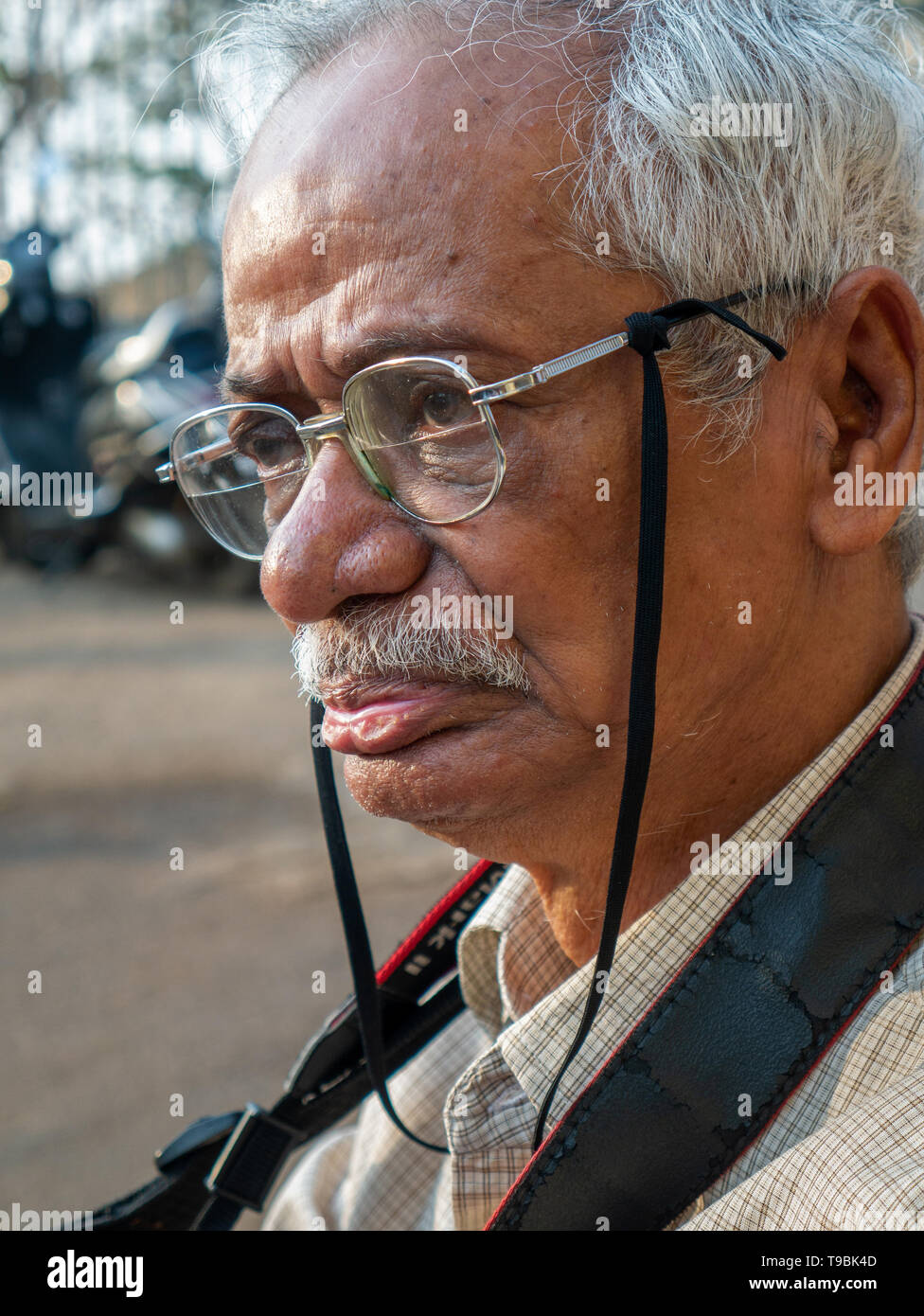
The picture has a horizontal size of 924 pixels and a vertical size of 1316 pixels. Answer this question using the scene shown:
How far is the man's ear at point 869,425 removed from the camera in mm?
1221

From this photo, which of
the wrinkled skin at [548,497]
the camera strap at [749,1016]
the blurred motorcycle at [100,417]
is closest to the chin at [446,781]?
the wrinkled skin at [548,497]

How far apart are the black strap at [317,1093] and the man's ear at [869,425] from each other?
2.24ft

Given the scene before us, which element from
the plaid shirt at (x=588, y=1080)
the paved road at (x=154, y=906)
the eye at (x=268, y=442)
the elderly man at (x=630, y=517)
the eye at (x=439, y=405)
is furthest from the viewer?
the paved road at (x=154, y=906)

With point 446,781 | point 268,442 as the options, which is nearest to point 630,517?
point 446,781

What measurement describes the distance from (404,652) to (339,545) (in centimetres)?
13

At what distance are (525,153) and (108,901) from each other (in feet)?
11.4

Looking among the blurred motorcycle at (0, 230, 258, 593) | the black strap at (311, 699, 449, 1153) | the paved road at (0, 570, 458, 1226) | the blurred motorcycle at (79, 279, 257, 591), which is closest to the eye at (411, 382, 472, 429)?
the black strap at (311, 699, 449, 1153)

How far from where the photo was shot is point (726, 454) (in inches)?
47.7

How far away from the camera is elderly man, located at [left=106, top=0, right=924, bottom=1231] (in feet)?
3.59

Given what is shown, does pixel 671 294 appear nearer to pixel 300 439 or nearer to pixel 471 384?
pixel 471 384

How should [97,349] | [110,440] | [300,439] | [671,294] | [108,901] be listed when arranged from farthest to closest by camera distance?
[97,349]
[110,440]
[108,901]
[300,439]
[671,294]

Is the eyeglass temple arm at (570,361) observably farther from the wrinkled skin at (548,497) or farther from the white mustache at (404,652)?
the white mustache at (404,652)

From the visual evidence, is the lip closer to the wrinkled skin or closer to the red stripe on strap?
the wrinkled skin
